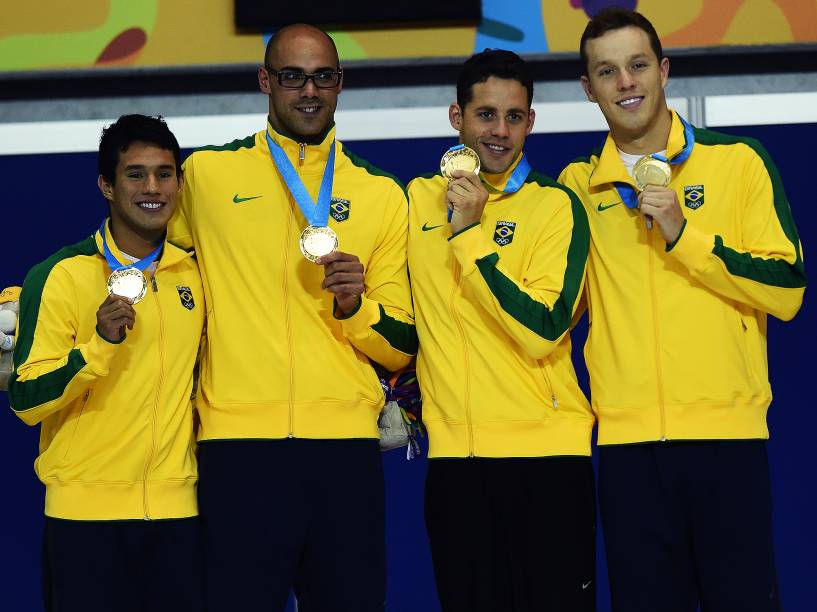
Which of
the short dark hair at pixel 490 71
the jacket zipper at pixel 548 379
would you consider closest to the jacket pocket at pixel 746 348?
the jacket zipper at pixel 548 379

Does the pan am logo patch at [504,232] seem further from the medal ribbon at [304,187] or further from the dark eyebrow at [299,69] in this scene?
the dark eyebrow at [299,69]

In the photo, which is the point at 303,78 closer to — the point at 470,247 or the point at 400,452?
the point at 470,247

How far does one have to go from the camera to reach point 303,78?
3854 millimetres

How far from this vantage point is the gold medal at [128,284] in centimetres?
357

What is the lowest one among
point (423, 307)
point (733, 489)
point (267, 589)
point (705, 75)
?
point (267, 589)

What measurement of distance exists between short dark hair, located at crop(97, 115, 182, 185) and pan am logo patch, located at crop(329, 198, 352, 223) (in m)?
0.53

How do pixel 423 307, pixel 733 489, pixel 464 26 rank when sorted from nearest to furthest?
pixel 733 489
pixel 423 307
pixel 464 26

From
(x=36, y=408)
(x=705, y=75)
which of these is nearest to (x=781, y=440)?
(x=705, y=75)

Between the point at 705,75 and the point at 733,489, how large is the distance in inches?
119

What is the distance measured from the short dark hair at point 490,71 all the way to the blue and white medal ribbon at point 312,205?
1.61 ft

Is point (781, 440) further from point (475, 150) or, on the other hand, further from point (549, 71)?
point (475, 150)

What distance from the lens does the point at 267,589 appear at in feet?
11.9

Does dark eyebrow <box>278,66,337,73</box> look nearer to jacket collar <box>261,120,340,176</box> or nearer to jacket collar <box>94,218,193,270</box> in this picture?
jacket collar <box>261,120,340,176</box>

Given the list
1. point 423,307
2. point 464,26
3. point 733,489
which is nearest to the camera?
point 733,489
